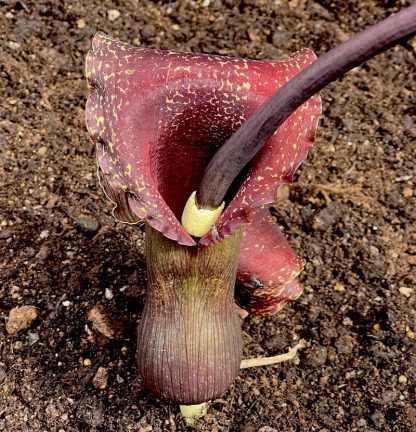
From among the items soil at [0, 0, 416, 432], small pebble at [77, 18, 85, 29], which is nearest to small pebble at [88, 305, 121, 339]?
soil at [0, 0, 416, 432]

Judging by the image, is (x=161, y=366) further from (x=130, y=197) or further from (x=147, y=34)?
(x=147, y=34)

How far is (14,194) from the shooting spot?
220 cm

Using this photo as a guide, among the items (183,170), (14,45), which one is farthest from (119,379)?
(14,45)

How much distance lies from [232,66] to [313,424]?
0.99 m

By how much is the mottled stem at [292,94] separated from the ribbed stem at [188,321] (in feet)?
0.41

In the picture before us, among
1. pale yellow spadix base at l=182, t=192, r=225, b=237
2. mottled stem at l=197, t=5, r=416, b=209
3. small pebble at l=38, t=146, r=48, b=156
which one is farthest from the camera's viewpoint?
small pebble at l=38, t=146, r=48, b=156

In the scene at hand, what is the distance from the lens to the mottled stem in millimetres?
1044

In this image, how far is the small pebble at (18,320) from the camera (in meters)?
1.95

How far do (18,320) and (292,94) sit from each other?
3.74 ft

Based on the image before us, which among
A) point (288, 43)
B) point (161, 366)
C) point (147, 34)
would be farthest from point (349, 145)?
point (161, 366)

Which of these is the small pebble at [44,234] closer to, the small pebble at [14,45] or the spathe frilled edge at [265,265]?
the spathe frilled edge at [265,265]

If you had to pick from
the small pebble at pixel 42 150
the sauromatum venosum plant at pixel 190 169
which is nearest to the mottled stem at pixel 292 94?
the sauromatum venosum plant at pixel 190 169

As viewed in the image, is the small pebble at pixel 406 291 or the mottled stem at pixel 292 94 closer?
the mottled stem at pixel 292 94

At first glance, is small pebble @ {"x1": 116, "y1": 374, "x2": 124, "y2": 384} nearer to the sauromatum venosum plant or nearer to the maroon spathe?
the sauromatum venosum plant
